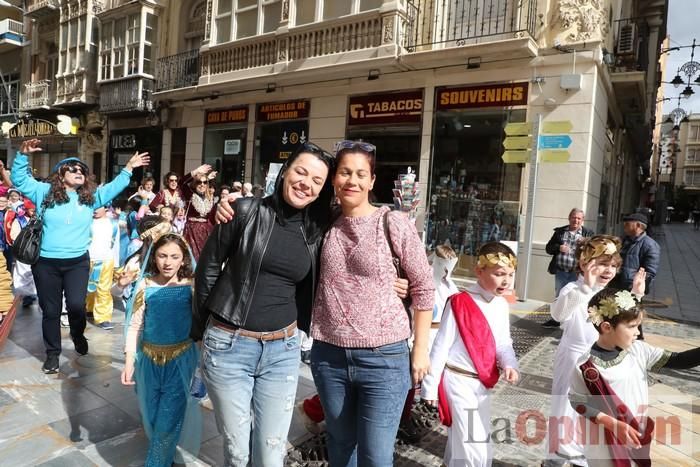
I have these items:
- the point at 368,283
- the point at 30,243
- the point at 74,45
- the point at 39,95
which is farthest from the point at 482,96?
the point at 39,95

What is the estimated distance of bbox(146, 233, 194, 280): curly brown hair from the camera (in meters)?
2.87

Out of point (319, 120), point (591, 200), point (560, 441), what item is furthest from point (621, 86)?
point (560, 441)

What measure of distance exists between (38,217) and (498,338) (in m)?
4.13

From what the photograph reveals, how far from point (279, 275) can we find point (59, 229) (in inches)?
125

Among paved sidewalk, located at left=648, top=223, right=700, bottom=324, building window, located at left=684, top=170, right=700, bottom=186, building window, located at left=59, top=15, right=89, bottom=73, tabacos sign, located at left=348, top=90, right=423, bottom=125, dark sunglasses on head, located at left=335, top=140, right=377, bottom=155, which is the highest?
building window, located at left=684, top=170, right=700, bottom=186

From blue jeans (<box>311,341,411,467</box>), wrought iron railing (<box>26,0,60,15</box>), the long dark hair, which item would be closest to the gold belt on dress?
blue jeans (<box>311,341,411,467</box>)

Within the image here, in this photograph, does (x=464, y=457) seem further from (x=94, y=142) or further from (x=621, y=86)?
(x=94, y=142)

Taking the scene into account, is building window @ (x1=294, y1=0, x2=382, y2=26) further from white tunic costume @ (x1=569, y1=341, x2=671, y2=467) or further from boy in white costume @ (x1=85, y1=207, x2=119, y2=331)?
white tunic costume @ (x1=569, y1=341, x2=671, y2=467)

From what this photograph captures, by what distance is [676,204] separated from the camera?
194 feet

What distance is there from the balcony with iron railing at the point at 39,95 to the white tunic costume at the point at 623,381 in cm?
2373

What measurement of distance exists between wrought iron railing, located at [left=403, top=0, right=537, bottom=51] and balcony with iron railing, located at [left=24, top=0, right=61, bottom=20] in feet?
57.5

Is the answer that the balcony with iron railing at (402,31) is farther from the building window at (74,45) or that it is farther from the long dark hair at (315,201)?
the building window at (74,45)

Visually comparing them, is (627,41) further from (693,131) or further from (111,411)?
(693,131)

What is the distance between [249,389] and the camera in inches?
82.3
